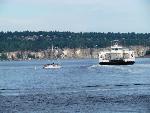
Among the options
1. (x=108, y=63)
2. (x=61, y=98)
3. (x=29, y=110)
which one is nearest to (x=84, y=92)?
(x=61, y=98)

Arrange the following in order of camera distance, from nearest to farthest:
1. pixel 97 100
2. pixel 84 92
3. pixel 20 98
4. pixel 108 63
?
1. pixel 97 100
2. pixel 20 98
3. pixel 84 92
4. pixel 108 63

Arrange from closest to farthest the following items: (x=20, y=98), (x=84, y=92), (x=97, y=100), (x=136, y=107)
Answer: (x=136, y=107) → (x=97, y=100) → (x=20, y=98) → (x=84, y=92)

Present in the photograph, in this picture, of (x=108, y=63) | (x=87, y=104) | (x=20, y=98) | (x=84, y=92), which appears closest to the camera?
(x=87, y=104)

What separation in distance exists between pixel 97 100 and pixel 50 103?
4.75 meters

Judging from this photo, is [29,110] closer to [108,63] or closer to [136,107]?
[136,107]

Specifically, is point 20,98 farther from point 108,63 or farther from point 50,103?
point 108,63

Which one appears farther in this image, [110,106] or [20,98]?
[20,98]

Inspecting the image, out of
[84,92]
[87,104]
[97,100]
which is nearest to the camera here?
[87,104]

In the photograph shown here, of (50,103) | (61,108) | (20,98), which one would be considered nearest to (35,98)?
(20,98)

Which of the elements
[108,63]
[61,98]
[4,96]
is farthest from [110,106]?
[108,63]

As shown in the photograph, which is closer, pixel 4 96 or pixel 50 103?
pixel 50 103

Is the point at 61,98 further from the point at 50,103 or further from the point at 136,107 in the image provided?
the point at 136,107

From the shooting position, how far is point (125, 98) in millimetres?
65500

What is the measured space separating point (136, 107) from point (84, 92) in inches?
809
